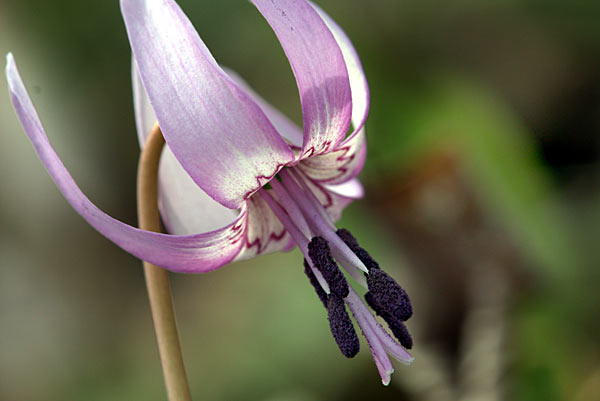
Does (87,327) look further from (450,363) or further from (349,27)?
(349,27)

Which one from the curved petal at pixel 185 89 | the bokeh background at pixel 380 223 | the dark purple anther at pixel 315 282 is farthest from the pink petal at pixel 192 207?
the bokeh background at pixel 380 223

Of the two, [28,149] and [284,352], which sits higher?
[28,149]

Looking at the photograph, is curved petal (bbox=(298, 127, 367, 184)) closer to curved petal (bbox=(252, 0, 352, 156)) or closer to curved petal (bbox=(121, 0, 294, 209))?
curved petal (bbox=(252, 0, 352, 156))

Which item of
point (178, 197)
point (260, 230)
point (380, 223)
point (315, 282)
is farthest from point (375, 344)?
point (380, 223)

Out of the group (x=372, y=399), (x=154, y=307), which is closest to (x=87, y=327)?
(x=372, y=399)

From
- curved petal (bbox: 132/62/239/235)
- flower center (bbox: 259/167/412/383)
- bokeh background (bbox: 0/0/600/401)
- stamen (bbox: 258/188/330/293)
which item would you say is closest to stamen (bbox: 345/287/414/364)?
flower center (bbox: 259/167/412/383)

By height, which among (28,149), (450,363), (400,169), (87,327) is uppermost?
(28,149)
